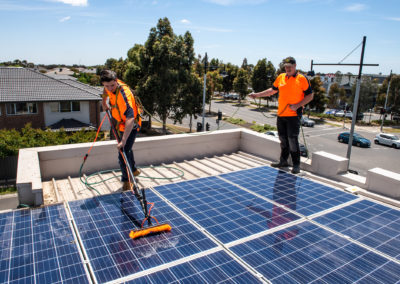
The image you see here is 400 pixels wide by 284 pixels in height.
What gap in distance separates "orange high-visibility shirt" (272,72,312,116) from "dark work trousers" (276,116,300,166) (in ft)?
0.56

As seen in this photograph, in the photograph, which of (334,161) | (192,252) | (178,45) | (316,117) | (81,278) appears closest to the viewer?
(81,278)

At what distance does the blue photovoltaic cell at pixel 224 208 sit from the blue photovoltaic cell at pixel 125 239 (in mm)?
299

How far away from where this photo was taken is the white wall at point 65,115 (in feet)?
101

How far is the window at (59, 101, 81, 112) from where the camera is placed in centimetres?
3134

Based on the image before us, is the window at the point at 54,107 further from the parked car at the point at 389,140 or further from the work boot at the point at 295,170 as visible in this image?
the parked car at the point at 389,140

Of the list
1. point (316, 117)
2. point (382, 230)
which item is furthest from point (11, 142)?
point (316, 117)

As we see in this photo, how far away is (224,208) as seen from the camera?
5250 millimetres

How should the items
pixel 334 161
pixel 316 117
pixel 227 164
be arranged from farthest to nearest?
1. pixel 316 117
2. pixel 227 164
3. pixel 334 161

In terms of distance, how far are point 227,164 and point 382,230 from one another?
4.40 meters

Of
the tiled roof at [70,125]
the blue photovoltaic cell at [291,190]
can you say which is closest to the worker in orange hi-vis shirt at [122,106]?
the blue photovoltaic cell at [291,190]

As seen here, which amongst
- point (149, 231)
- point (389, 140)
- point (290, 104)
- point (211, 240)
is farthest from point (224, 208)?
point (389, 140)

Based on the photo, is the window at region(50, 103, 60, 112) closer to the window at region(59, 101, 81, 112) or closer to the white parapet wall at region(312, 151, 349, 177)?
the window at region(59, 101, 81, 112)

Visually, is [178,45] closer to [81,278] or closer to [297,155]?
[297,155]

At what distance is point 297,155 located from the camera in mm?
7469
